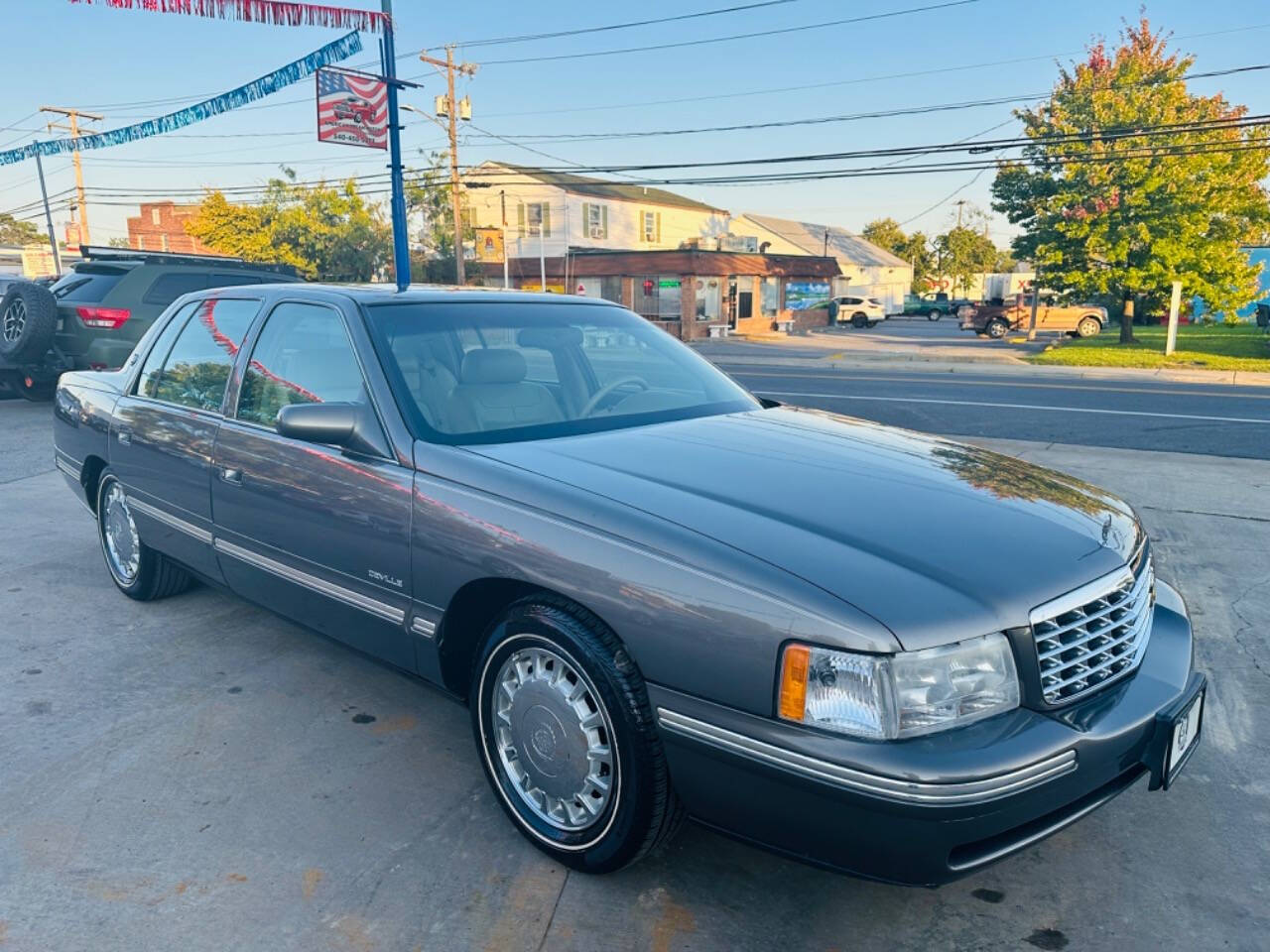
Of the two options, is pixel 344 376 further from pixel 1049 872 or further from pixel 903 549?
pixel 1049 872

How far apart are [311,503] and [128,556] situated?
7.04ft

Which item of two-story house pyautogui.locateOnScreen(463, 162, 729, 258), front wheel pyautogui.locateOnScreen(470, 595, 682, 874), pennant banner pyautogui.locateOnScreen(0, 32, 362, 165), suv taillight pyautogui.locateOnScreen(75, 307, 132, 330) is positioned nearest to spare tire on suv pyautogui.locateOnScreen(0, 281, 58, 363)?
suv taillight pyautogui.locateOnScreen(75, 307, 132, 330)

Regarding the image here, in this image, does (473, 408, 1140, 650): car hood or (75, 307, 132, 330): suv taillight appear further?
(75, 307, 132, 330): suv taillight

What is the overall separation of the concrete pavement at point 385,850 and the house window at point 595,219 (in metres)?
42.3

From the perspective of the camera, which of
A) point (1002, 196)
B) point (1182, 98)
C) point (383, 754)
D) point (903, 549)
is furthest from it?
point (1002, 196)

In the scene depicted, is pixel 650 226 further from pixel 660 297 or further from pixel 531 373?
pixel 531 373

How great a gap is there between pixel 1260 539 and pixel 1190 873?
416 cm

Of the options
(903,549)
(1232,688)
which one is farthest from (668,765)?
(1232,688)

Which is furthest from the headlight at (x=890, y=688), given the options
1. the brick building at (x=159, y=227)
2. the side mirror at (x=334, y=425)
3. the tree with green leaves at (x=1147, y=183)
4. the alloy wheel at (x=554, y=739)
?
the brick building at (x=159, y=227)

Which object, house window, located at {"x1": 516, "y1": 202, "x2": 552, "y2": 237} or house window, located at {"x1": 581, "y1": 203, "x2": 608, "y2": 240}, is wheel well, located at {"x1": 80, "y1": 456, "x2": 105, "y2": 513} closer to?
house window, located at {"x1": 516, "y1": 202, "x2": 552, "y2": 237}

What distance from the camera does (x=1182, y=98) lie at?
78.7 ft

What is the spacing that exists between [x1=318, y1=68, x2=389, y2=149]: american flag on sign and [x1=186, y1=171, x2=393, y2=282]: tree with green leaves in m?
26.9

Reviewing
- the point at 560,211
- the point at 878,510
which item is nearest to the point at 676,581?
the point at 878,510

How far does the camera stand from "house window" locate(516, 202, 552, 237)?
43625 mm
